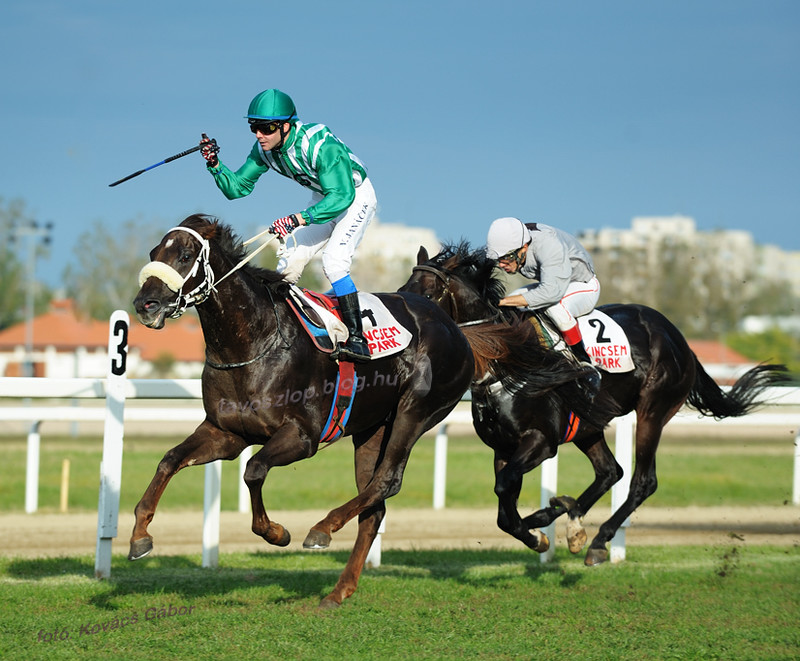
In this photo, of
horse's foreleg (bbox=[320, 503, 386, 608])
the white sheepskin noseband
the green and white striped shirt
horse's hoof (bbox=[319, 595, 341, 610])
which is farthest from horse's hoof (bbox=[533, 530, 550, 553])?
the white sheepskin noseband

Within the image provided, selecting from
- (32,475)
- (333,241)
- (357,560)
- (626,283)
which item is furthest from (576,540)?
(626,283)

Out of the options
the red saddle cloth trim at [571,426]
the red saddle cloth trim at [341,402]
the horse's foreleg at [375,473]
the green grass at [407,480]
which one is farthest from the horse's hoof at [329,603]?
the green grass at [407,480]

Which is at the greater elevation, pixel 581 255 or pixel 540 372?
pixel 581 255

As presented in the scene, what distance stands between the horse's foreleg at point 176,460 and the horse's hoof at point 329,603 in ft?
2.80

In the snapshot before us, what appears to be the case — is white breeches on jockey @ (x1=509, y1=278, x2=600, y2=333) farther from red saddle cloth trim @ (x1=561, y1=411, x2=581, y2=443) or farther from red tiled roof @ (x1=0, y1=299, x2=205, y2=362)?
red tiled roof @ (x1=0, y1=299, x2=205, y2=362)

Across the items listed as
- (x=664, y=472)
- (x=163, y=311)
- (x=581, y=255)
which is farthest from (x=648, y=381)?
(x=664, y=472)

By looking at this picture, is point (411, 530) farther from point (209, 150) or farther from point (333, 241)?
point (209, 150)

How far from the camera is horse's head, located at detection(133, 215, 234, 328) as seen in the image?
4160 millimetres

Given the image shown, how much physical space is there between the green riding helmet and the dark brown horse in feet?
1.84

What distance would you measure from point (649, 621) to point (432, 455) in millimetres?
10760

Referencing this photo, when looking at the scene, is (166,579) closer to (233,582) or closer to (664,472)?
(233,582)

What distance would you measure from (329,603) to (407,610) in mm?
386

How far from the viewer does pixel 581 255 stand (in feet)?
20.5

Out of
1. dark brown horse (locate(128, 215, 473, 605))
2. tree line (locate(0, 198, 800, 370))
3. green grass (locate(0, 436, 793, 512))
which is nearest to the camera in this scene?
dark brown horse (locate(128, 215, 473, 605))
